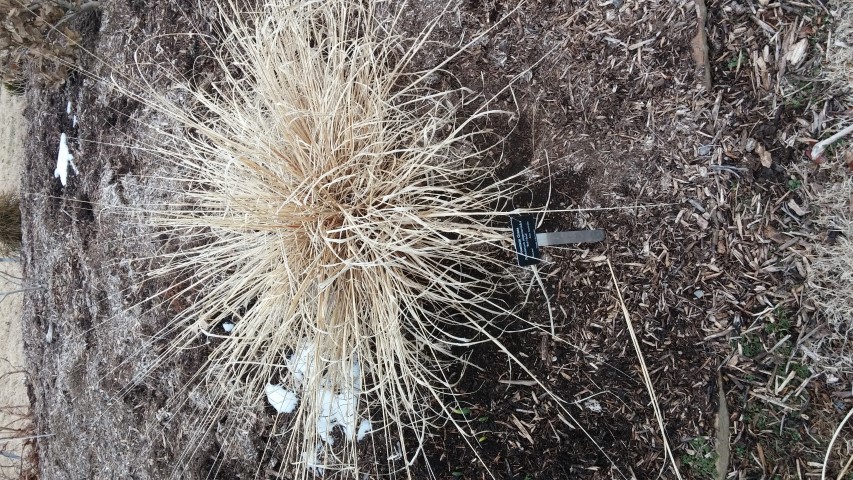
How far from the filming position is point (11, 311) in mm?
3332

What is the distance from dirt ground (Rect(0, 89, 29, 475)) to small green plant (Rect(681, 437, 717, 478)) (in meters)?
3.75

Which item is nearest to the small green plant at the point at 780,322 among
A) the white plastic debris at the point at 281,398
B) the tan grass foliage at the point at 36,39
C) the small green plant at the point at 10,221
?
the white plastic debris at the point at 281,398

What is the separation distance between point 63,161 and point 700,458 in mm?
2915

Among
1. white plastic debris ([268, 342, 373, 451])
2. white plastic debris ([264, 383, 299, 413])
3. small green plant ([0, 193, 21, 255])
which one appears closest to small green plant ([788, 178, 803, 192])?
white plastic debris ([268, 342, 373, 451])

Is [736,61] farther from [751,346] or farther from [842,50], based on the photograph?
[751,346]

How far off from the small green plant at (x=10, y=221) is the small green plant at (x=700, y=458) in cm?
360

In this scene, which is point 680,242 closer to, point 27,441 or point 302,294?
point 302,294

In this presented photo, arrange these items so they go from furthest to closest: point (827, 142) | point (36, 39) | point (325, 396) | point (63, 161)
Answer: point (63, 161), point (36, 39), point (325, 396), point (827, 142)

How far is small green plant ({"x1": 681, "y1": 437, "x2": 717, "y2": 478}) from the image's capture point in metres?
1.35

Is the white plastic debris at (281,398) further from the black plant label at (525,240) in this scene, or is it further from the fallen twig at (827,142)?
the fallen twig at (827,142)

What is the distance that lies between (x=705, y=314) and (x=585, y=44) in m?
0.86

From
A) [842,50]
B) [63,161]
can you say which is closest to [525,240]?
[842,50]

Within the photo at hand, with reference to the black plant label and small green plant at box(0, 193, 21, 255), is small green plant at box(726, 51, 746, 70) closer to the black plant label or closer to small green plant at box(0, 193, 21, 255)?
the black plant label

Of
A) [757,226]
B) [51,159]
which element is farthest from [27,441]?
[757,226]
